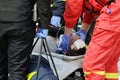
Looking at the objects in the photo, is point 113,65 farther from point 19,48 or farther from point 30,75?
point 19,48

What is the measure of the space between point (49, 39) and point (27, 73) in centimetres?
56

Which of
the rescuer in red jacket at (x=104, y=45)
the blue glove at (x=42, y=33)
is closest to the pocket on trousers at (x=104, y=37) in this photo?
the rescuer in red jacket at (x=104, y=45)

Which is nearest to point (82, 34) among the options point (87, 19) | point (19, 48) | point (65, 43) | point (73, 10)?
point (87, 19)

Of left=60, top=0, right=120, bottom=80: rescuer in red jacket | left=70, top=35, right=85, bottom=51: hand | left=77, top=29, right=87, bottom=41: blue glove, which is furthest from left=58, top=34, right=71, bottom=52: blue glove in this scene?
left=60, top=0, right=120, bottom=80: rescuer in red jacket

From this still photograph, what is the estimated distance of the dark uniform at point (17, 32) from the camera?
2674mm

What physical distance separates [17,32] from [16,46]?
0.39 ft

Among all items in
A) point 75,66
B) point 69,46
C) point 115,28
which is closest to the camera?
point 115,28

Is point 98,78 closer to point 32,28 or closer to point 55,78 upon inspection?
point 55,78

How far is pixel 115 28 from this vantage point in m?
2.74

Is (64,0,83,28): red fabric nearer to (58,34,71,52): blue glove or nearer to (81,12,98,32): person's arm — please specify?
(58,34,71,52): blue glove

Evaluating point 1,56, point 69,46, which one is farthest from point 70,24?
point 1,56

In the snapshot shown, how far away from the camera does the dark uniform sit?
2.67 m

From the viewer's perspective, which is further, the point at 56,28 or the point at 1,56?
the point at 56,28

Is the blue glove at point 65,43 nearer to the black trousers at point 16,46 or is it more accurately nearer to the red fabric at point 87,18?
the red fabric at point 87,18
